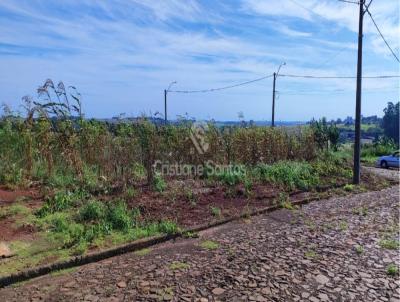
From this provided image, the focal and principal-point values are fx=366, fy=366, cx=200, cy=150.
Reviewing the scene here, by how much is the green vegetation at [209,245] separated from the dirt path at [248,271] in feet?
0.05

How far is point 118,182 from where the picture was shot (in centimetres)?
805

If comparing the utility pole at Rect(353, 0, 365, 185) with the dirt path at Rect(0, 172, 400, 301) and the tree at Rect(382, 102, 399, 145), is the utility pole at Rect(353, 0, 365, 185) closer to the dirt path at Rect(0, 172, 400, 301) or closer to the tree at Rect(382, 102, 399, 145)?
the dirt path at Rect(0, 172, 400, 301)

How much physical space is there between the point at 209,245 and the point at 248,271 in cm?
96

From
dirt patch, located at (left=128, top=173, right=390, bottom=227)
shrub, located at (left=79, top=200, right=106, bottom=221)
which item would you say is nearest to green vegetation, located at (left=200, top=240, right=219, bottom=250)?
dirt patch, located at (left=128, top=173, right=390, bottom=227)

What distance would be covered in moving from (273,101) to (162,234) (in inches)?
818

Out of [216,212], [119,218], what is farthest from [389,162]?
[119,218]

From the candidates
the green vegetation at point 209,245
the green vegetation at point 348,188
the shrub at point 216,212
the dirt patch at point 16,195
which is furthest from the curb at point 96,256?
the green vegetation at point 348,188

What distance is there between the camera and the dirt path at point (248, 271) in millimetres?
3617

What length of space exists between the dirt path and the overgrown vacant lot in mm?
573

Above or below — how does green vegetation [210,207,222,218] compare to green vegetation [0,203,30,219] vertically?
below

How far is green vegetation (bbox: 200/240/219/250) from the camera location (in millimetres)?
4906

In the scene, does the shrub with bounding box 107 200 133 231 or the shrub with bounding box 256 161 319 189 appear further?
the shrub with bounding box 256 161 319 189

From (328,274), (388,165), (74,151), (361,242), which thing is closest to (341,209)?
(361,242)

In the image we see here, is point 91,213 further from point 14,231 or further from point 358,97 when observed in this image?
point 358,97
